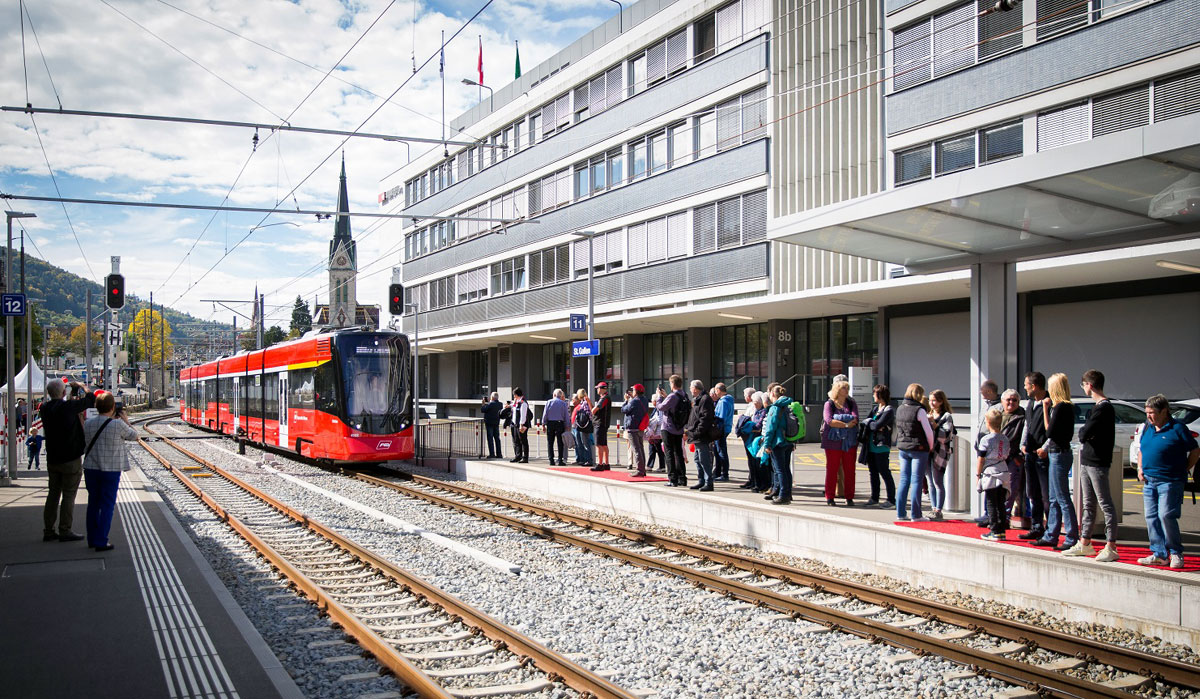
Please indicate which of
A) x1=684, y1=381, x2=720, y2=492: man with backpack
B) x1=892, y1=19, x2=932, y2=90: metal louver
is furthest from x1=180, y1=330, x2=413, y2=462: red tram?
x1=892, y1=19, x2=932, y2=90: metal louver

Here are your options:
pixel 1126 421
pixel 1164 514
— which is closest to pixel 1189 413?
pixel 1126 421

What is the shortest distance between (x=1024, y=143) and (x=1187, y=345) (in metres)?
5.40

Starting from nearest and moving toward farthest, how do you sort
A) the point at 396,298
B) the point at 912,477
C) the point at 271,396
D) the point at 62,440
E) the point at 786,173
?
the point at 62,440
the point at 912,477
the point at 786,173
the point at 271,396
the point at 396,298

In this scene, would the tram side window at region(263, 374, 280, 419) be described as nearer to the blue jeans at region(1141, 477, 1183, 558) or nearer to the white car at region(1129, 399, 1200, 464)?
the white car at region(1129, 399, 1200, 464)

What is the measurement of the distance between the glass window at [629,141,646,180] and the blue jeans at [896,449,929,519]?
20.9 m

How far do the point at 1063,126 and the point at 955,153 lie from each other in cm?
261

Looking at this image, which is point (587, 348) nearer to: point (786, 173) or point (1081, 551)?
point (786, 173)

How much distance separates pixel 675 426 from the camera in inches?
575

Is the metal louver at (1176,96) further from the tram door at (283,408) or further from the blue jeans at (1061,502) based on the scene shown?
the tram door at (283,408)

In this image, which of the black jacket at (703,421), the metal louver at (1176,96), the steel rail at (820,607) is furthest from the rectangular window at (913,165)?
the steel rail at (820,607)

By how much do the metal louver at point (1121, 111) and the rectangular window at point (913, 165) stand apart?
13.0 ft

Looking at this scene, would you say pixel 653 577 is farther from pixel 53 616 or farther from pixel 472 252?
pixel 472 252

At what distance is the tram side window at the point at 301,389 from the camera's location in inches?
846

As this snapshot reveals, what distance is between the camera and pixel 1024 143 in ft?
62.8
